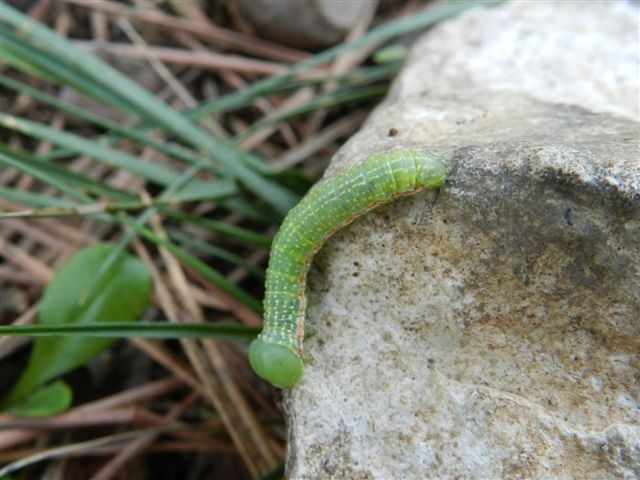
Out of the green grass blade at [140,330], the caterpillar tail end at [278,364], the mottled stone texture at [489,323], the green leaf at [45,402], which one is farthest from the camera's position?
the green leaf at [45,402]

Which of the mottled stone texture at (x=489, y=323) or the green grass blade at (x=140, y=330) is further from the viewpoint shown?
the green grass blade at (x=140, y=330)

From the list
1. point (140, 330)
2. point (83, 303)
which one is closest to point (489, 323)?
point (140, 330)

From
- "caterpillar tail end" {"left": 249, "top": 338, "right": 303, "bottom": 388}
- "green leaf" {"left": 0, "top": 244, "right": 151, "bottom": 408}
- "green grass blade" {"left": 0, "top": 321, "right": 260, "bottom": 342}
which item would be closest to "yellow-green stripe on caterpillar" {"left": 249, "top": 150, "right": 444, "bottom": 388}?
"caterpillar tail end" {"left": 249, "top": 338, "right": 303, "bottom": 388}

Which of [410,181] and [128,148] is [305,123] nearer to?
[128,148]

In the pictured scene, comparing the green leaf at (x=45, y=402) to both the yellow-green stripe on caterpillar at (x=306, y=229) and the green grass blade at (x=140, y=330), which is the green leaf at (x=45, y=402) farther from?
the yellow-green stripe on caterpillar at (x=306, y=229)

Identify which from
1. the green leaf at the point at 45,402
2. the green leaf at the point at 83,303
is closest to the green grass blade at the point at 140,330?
the green leaf at the point at 83,303

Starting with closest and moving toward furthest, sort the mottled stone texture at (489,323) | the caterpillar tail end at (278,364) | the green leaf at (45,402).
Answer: the mottled stone texture at (489,323), the caterpillar tail end at (278,364), the green leaf at (45,402)

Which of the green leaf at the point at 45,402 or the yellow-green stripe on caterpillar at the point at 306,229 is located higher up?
the yellow-green stripe on caterpillar at the point at 306,229

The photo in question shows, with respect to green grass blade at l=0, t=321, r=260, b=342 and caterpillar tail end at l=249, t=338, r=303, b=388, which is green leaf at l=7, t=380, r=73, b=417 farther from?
caterpillar tail end at l=249, t=338, r=303, b=388
